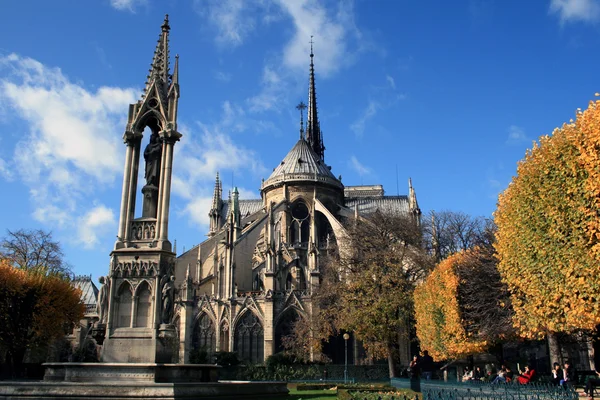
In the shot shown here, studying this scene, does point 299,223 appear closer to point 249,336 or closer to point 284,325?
point 284,325

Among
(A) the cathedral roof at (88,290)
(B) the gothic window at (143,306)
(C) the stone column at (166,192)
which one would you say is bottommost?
(B) the gothic window at (143,306)

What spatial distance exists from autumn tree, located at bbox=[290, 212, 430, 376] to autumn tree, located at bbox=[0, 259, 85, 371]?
52.6 ft

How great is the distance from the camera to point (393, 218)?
38500mm

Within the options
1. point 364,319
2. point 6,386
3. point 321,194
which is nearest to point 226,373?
point 364,319

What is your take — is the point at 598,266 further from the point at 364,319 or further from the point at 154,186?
the point at 364,319

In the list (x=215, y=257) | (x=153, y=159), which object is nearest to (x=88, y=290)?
(x=215, y=257)

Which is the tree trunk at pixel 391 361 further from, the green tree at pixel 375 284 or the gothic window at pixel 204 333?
the gothic window at pixel 204 333

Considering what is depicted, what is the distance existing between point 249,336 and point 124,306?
3633cm

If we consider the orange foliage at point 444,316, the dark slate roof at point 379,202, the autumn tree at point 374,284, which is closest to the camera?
the orange foliage at point 444,316

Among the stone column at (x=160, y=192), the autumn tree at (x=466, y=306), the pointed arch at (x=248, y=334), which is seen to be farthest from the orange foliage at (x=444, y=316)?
the pointed arch at (x=248, y=334)

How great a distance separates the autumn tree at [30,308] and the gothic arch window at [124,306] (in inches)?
839

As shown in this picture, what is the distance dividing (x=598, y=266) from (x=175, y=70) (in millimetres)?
12183

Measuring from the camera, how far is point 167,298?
42.5ft

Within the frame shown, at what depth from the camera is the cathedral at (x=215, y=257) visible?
1290cm
